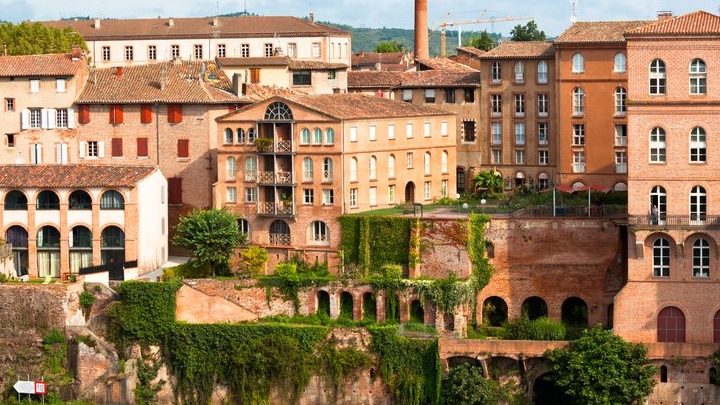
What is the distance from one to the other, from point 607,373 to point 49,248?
25.6 meters

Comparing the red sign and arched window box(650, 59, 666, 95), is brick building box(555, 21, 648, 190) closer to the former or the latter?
arched window box(650, 59, 666, 95)

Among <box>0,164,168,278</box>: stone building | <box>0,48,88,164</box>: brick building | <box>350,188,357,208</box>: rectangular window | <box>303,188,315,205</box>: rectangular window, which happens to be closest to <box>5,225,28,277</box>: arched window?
<box>0,164,168,278</box>: stone building

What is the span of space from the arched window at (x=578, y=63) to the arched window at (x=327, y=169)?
1614 cm

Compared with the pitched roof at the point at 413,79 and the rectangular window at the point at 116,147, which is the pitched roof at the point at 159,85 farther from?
the pitched roof at the point at 413,79

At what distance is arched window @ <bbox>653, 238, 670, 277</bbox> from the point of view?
2948 inches

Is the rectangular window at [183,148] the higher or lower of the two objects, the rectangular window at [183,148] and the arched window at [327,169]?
the higher

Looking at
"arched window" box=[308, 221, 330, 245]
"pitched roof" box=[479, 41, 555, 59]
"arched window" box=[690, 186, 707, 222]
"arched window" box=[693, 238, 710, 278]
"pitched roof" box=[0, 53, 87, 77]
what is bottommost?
"arched window" box=[693, 238, 710, 278]

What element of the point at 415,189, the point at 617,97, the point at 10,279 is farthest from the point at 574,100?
the point at 10,279

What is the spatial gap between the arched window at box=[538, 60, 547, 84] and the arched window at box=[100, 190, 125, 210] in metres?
24.1

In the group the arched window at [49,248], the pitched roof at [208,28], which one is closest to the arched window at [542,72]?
the pitched roof at [208,28]

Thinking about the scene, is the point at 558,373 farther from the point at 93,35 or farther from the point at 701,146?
the point at 93,35

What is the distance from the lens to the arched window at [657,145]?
245 ft

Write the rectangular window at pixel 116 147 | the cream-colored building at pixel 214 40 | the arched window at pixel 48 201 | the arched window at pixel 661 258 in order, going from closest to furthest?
the arched window at pixel 661 258
the arched window at pixel 48 201
the rectangular window at pixel 116 147
the cream-colored building at pixel 214 40

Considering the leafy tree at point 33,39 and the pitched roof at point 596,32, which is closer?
the pitched roof at point 596,32
